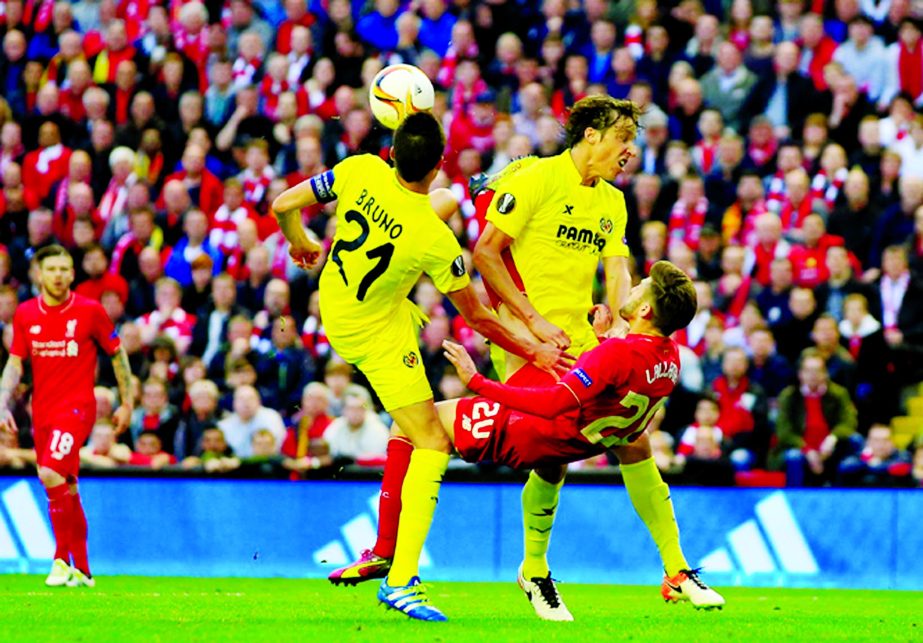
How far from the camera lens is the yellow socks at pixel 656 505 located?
10.2 metres

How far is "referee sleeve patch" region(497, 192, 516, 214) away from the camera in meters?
10.2

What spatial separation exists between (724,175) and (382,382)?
29.3ft

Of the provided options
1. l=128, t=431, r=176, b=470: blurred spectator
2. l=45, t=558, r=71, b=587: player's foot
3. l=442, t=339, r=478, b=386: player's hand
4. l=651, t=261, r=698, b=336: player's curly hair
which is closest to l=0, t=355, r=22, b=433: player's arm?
l=45, t=558, r=71, b=587: player's foot

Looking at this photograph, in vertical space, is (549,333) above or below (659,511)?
above

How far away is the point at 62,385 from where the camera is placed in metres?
13.1

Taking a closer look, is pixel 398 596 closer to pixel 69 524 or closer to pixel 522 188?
pixel 522 188

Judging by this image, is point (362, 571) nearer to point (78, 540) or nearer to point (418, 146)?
point (418, 146)

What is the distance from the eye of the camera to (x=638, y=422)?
952 cm

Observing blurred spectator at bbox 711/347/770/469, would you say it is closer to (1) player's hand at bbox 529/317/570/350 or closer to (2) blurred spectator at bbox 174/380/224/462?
(2) blurred spectator at bbox 174/380/224/462

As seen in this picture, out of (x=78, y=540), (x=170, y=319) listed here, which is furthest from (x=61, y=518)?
(x=170, y=319)

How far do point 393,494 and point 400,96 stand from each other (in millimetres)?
2394

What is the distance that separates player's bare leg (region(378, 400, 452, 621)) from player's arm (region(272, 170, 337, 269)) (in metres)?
1.07

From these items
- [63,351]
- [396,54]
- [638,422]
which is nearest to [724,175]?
[396,54]

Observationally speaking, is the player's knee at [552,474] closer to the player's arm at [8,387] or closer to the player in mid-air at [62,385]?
the player in mid-air at [62,385]
